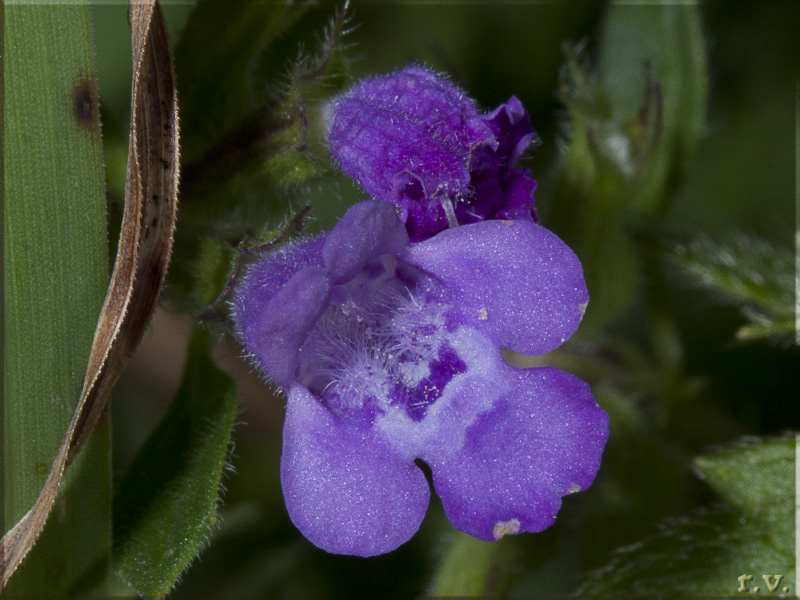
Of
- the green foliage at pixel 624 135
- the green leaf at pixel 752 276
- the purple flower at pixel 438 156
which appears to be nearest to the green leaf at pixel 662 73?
the green foliage at pixel 624 135

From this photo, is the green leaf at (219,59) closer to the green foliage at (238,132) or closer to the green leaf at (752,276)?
the green foliage at (238,132)

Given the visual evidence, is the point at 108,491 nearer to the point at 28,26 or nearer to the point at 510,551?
the point at 28,26

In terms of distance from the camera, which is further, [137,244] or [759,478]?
[759,478]

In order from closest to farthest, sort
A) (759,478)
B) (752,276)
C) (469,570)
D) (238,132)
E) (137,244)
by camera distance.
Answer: (137,244) < (238,132) < (759,478) < (752,276) < (469,570)

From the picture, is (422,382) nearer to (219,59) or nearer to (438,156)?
(438,156)

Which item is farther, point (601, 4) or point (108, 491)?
point (601, 4)

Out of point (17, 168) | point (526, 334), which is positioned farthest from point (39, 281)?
point (526, 334)

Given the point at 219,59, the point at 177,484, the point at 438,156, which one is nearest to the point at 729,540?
the point at 438,156

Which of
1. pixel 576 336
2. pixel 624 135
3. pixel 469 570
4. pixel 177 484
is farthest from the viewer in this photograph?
pixel 576 336
